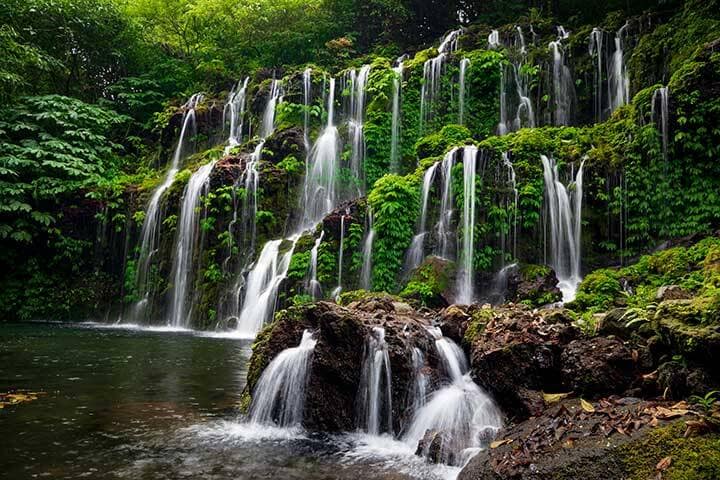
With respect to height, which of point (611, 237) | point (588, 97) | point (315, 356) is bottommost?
point (315, 356)

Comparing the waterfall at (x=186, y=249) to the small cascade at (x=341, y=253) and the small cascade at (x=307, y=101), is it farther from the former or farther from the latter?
the small cascade at (x=341, y=253)

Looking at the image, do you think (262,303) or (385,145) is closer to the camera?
(262,303)

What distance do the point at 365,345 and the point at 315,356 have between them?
2.28ft

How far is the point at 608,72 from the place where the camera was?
751 inches

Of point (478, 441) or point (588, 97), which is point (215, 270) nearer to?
point (478, 441)

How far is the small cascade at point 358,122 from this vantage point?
2112cm

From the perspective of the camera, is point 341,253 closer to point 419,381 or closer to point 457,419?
point 419,381

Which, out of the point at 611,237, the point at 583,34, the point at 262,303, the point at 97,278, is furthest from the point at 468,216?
the point at 97,278

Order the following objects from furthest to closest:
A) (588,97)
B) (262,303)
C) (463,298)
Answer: (588,97) → (262,303) → (463,298)

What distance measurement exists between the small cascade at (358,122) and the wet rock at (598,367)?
15575 millimetres

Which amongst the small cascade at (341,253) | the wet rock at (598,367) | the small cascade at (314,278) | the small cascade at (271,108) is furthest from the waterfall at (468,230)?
the small cascade at (271,108)

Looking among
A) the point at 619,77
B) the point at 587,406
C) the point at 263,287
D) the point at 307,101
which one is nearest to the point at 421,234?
the point at 263,287

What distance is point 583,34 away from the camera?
20.0 m

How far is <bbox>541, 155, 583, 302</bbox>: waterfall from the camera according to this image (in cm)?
1386
